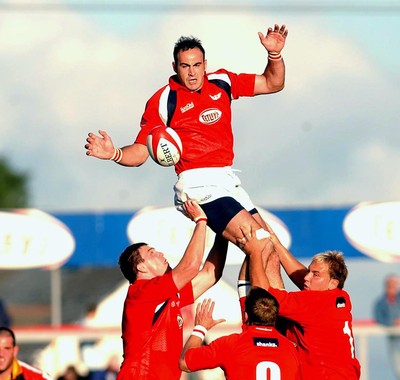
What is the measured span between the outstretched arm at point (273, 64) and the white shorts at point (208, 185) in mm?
821

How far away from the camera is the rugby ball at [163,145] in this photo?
13.2m

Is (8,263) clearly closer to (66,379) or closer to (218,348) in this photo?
(66,379)

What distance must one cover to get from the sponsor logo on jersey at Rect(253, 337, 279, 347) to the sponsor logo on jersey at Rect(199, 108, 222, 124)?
203 cm

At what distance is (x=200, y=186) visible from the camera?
13516mm

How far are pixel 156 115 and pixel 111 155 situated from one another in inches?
23.4

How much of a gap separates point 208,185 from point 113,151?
0.92m

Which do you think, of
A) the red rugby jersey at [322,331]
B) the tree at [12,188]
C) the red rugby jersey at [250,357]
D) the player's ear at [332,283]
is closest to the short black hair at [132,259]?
the red rugby jersey at [250,357]

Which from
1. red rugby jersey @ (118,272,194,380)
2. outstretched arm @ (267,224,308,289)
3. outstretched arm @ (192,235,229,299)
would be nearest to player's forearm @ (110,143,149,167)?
red rugby jersey @ (118,272,194,380)

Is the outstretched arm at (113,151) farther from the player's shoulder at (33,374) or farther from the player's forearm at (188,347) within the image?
the player's shoulder at (33,374)

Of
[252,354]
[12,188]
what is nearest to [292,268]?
[252,354]

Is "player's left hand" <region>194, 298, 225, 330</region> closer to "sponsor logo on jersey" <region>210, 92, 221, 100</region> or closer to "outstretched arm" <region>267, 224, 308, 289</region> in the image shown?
"outstretched arm" <region>267, 224, 308, 289</region>

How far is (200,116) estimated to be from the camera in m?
13.4

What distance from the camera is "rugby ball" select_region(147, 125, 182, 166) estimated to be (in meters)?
13.2

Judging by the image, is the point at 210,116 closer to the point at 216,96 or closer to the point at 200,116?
the point at 200,116
